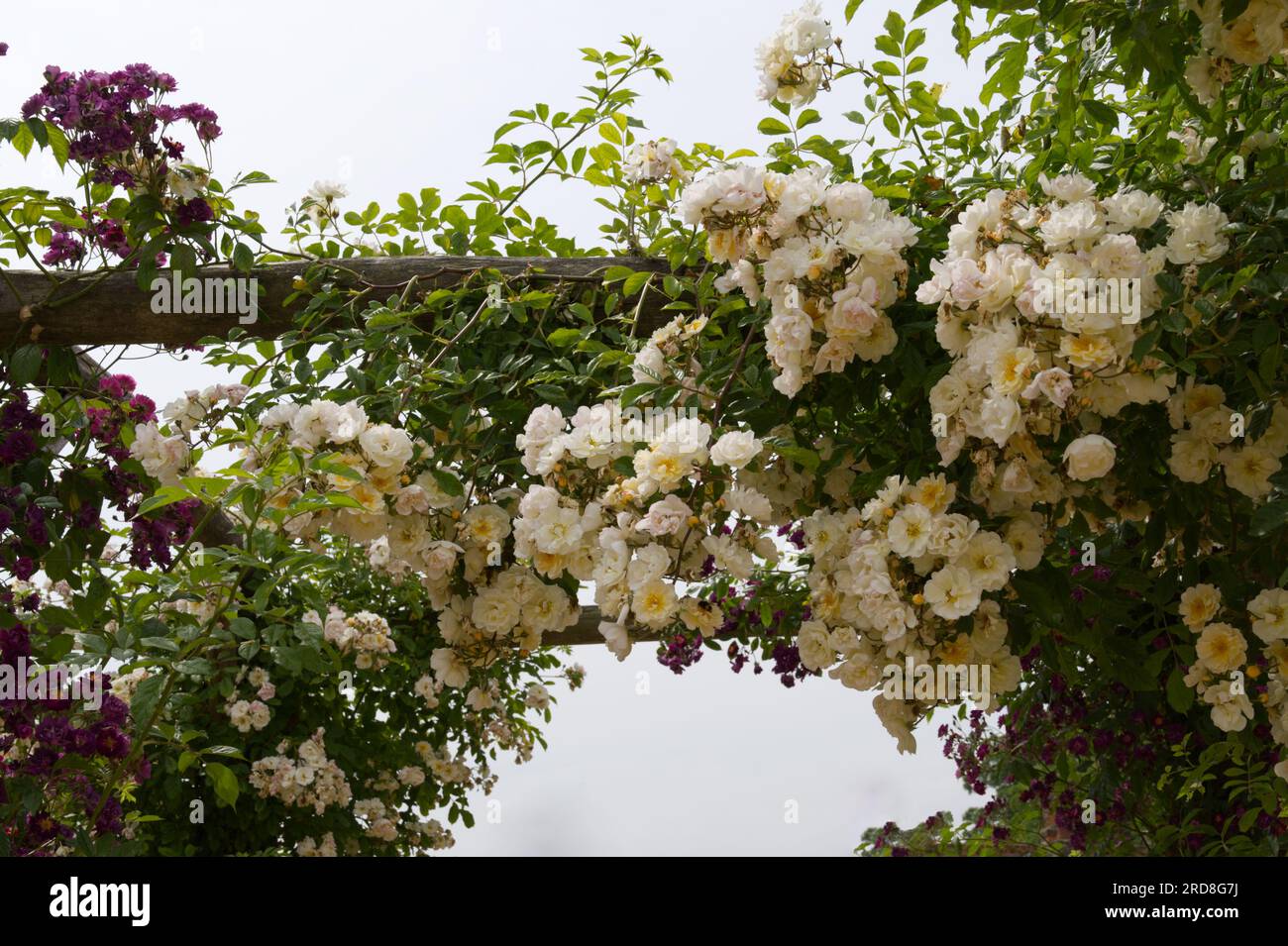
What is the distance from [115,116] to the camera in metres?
2.33

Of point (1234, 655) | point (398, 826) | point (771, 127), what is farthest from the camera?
point (398, 826)

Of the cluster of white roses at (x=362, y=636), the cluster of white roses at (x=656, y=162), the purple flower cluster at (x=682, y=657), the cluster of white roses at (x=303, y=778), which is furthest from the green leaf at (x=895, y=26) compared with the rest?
the cluster of white roses at (x=303, y=778)

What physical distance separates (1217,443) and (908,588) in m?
0.61

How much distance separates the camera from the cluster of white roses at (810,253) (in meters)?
1.69

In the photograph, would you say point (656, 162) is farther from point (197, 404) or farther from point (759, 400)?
point (197, 404)

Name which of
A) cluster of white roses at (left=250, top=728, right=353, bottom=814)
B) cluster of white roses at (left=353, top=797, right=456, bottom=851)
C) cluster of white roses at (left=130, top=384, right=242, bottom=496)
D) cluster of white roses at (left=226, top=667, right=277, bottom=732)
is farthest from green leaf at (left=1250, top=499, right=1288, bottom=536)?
cluster of white roses at (left=353, top=797, right=456, bottom=851)

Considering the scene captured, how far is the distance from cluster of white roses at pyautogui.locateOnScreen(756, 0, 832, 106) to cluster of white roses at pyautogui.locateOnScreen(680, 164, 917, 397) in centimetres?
29

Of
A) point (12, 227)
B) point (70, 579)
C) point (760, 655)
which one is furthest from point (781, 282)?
point (760, 655)

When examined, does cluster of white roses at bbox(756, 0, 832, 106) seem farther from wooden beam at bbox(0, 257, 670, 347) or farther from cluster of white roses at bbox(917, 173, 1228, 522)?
wooden beam at bbox(0, 257, 670, 347)

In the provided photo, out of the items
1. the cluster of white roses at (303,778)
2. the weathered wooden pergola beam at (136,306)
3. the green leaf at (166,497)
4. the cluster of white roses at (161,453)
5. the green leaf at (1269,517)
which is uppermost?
the weathered wooden pergola beam at (136,306)

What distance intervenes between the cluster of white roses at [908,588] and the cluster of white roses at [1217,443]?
1.09 feet

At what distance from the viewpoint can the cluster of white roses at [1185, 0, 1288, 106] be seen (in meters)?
1.75

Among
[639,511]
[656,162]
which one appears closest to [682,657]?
[656,162]

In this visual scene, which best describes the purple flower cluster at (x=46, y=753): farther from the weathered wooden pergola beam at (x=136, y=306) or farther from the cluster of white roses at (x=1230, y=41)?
the cluster of white roses at (x=1230, y=41)
